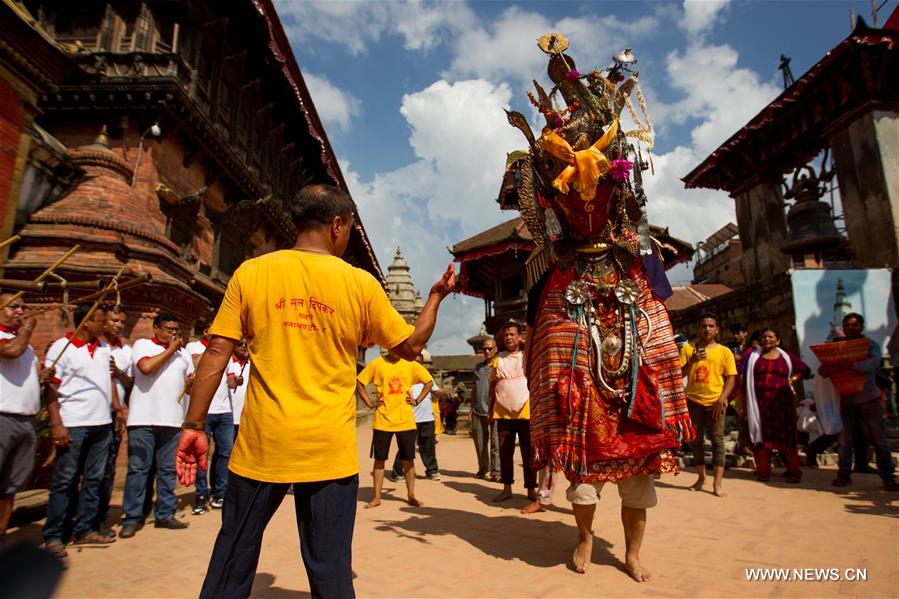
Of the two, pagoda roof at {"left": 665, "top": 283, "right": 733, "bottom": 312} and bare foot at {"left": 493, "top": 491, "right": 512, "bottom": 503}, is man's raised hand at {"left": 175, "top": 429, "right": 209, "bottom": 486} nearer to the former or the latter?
bare foot at {"left": 493, "top": 491, "right": 512, "bottom": 503}

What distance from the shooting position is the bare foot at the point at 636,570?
2988mm

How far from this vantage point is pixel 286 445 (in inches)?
74.0

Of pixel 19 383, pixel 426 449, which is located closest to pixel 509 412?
pixel 426 449

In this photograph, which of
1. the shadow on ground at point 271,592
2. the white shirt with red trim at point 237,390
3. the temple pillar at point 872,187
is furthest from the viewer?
the temple pillar at point 872,187

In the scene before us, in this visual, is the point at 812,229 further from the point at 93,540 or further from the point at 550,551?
the point at 93,540

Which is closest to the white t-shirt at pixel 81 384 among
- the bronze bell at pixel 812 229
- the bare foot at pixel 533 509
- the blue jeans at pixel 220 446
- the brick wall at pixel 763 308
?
the blue jeans at pixel 220 446

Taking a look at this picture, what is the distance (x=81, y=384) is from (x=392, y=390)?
3014 millimetres

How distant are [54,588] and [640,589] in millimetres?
2829

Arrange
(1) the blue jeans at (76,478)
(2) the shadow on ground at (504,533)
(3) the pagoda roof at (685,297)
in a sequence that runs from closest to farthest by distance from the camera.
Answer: (2) the shadow on ground at (504,533) < (1) the blue jeans at (76,478) < (3) the pagoda roof at (685,297)

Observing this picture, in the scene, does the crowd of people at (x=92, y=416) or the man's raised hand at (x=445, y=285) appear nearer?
the man's raised hand at (x=445, y=285)

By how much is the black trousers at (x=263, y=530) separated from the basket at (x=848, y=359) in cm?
644

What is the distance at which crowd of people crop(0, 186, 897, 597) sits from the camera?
1.90 metres

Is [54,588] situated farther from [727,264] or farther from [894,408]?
[727,264]

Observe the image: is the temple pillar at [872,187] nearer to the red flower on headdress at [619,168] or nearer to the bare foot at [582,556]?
the red flower on headdress at [619,168]
